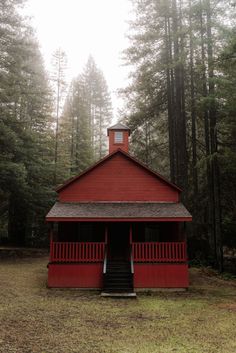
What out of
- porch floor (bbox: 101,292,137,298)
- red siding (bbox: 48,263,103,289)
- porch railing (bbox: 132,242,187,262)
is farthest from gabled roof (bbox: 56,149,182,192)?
porch floor (bbox: 101,292,137,298)

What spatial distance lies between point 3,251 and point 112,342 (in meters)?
18.7

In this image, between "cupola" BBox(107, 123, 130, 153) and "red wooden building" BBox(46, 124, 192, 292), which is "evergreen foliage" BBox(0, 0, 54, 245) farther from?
"cupola" BBox(107, 123, 130, 153)

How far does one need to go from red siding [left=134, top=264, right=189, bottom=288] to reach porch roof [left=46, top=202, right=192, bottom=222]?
7.65ft

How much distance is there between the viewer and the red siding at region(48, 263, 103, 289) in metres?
16.3

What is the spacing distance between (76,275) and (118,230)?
4.14 meters

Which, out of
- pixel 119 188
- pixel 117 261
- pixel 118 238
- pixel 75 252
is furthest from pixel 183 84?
pixel 75 252

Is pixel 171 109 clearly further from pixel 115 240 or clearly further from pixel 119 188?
pixel 115 240

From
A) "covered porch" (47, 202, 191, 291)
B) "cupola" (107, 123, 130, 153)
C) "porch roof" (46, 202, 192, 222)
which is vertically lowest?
"covered porch" (47, 202, 191, 291)

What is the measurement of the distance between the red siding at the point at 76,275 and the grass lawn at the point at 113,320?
2.09ft

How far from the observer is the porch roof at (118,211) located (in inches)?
649

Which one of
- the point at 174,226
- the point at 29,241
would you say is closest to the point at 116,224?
the point at 174,226

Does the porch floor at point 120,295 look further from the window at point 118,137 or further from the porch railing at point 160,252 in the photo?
the window at point 118,137

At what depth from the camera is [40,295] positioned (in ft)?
46.4

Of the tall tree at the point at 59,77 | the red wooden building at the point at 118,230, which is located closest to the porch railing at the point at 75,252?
the red wooden building at the point at 118,230
